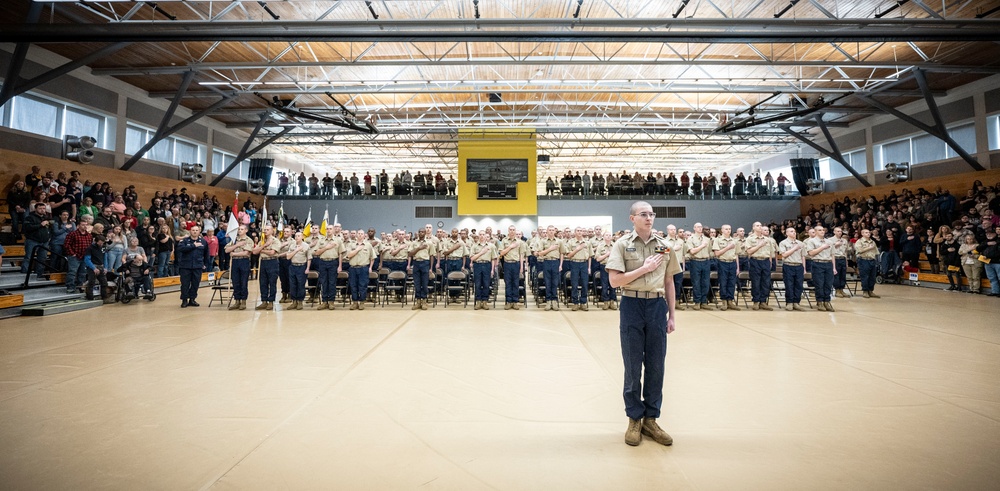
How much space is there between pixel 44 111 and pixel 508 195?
17491 mm

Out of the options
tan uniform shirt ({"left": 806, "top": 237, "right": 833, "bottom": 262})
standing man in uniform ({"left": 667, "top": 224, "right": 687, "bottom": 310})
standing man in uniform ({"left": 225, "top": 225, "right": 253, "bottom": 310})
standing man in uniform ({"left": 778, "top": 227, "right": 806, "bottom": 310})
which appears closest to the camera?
standing man in uniform ({"left": 667, "top": 224, "right": 687, "bottom": 310})

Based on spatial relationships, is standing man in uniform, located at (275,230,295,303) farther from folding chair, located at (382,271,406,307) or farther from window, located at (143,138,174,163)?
window, located at (143,138,174,163)

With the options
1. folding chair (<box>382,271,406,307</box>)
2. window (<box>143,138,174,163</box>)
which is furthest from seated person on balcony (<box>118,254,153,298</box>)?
window (<box>143,138,174,163</box>)

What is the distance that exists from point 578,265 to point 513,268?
1.48 m

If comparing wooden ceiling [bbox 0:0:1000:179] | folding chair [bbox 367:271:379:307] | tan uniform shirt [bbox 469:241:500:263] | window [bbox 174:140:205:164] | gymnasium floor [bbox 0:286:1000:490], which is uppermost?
wooden ceiling [bbox 0:0:1000:179]

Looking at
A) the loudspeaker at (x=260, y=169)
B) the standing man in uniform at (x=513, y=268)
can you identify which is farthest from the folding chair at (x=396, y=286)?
the loudspeaker at (x=260, y=169)

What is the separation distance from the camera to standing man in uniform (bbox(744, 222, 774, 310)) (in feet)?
29.8

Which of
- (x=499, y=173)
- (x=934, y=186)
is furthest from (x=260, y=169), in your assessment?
(x=934, y=186)

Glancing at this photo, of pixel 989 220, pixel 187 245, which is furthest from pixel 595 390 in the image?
pixel 989 220

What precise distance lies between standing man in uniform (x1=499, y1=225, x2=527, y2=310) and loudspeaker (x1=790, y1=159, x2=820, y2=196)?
21441mm

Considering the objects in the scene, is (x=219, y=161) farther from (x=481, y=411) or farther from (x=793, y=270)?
(x=793, y=270)

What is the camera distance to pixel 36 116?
13.6 m

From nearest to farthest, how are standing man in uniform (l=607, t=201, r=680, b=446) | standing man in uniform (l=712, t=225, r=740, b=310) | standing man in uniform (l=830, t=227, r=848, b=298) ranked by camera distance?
standing man in uniform (l=607, t=201, r=680, b=446) → standing man in uniform (l=712, t=225, r=740, b=310) → standing man in uniform (l=830, t=227, r=848, b=298)

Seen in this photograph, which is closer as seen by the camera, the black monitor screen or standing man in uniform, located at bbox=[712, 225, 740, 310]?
standing man in uniform, located at bbox=[712, 225, 740, 310]
